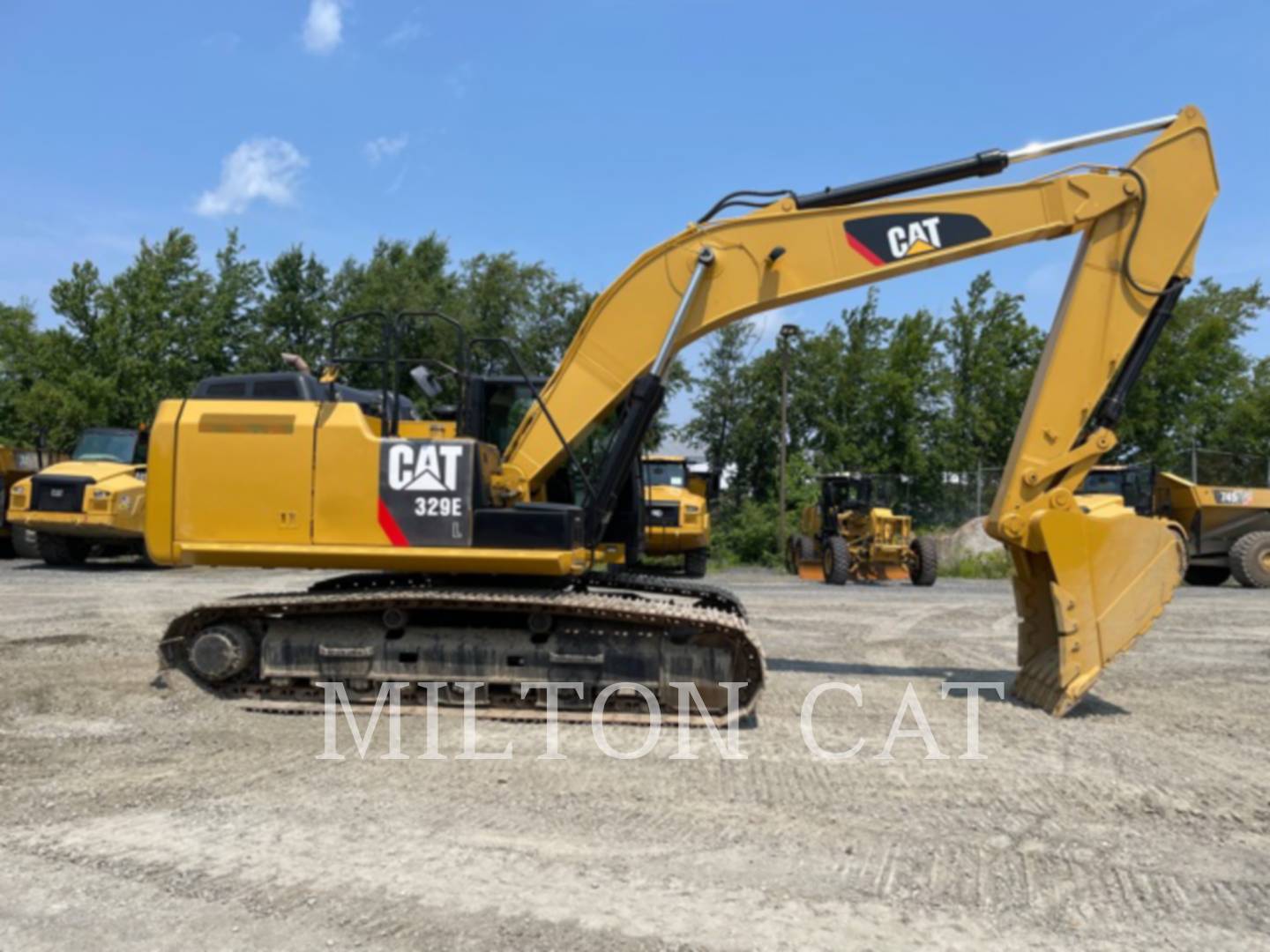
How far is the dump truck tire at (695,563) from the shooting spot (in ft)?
66.2

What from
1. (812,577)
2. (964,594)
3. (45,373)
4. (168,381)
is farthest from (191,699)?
(45,373)

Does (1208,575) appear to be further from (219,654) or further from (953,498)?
(219,654)

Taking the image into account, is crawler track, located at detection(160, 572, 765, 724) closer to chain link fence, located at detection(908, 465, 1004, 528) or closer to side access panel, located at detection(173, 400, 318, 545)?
side access panel, located at detection(173, 400, 318, 545)

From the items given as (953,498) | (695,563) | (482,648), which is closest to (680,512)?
(695,563)

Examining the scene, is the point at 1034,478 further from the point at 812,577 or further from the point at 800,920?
the point at 812,577

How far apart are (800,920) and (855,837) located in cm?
89

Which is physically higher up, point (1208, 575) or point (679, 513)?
point (679, 513)

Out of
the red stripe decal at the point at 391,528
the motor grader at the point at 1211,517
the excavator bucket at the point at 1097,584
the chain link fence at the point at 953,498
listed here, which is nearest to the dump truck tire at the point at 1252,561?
the motor grader at the point at 1211,517

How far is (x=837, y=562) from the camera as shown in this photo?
19969mm

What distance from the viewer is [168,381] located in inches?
1447

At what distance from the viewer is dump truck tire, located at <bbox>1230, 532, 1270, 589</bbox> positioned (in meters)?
18.7

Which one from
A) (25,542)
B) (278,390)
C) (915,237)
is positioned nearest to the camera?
(915,237)

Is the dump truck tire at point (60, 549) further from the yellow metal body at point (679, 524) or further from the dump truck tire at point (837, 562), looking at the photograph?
the dump truck tire at point (837, 562)

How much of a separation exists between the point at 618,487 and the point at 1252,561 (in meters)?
16.9
